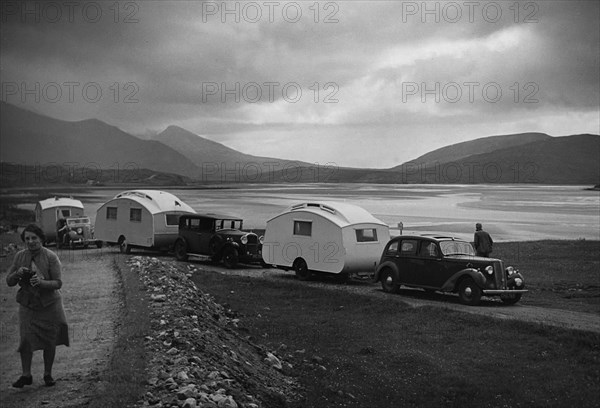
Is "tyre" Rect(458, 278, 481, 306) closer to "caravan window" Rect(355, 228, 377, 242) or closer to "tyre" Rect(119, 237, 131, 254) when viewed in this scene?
"caravan window" Rect(355, 228, 377, 242)

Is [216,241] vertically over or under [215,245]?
over

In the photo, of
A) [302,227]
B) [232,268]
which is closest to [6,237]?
[232,268]

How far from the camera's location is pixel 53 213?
53188 mm

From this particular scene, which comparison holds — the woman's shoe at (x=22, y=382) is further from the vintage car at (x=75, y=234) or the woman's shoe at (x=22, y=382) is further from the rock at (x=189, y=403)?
the vintage car at (x=75, y=234)

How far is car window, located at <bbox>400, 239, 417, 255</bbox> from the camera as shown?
80.7 ft

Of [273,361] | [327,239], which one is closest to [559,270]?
[327,239]

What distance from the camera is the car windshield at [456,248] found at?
2389 cm

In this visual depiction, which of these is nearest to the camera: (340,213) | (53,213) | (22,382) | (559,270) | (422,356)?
(22,382)

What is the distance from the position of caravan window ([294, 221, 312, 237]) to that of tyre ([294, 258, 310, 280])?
48.0 inches

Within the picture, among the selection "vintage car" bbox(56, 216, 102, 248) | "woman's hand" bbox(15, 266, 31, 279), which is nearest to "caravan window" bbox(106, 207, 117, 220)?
"vintage car" bbox(56, 216, 102, 248)

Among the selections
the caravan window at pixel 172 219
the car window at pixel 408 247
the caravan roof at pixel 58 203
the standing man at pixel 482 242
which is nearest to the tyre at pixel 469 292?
the car window at pixel 408 247

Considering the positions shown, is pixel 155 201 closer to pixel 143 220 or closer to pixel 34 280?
pixel 143 220

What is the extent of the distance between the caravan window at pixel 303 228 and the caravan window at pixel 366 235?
2.25 meters

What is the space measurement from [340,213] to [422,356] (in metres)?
12.2
